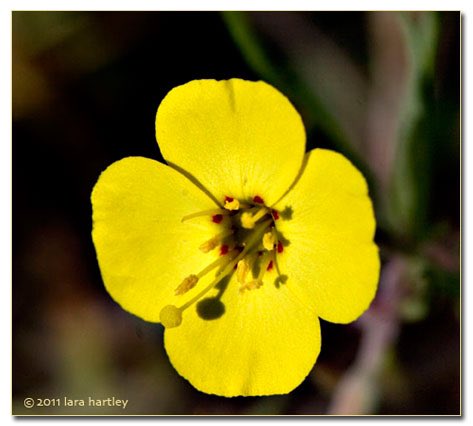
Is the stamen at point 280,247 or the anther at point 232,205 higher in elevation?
the anther at point 232,205

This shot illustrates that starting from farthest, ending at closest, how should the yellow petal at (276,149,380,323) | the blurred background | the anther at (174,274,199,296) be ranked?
the blurred background → the anther at (174,274,199,296) → the yellow petal at (276,149,380,323)

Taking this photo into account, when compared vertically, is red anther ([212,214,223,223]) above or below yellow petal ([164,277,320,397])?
above

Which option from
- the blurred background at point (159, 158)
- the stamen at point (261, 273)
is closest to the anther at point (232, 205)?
the stamen at point (261, 273)

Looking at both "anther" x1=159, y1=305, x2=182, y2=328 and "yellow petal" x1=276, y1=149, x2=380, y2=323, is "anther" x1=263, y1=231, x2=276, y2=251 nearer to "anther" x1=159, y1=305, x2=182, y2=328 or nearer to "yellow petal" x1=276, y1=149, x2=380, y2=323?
"yellow petal" x1=276, y1=149, x2=380, y2=323

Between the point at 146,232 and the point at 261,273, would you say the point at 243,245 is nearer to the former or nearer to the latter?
the point at 261,273

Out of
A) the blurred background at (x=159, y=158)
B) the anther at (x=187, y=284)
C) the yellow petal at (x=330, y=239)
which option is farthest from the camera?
the blurred background at (x=159, y=158)

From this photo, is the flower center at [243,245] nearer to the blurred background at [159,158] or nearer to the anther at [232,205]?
the anther at [232,205]

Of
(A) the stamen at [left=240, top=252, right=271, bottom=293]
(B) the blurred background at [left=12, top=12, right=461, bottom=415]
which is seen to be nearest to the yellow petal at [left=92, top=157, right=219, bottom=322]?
(A) the stamen at [left=240, top=252, right=271, bottom=293]

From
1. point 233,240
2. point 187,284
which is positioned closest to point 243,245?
point 233,240
